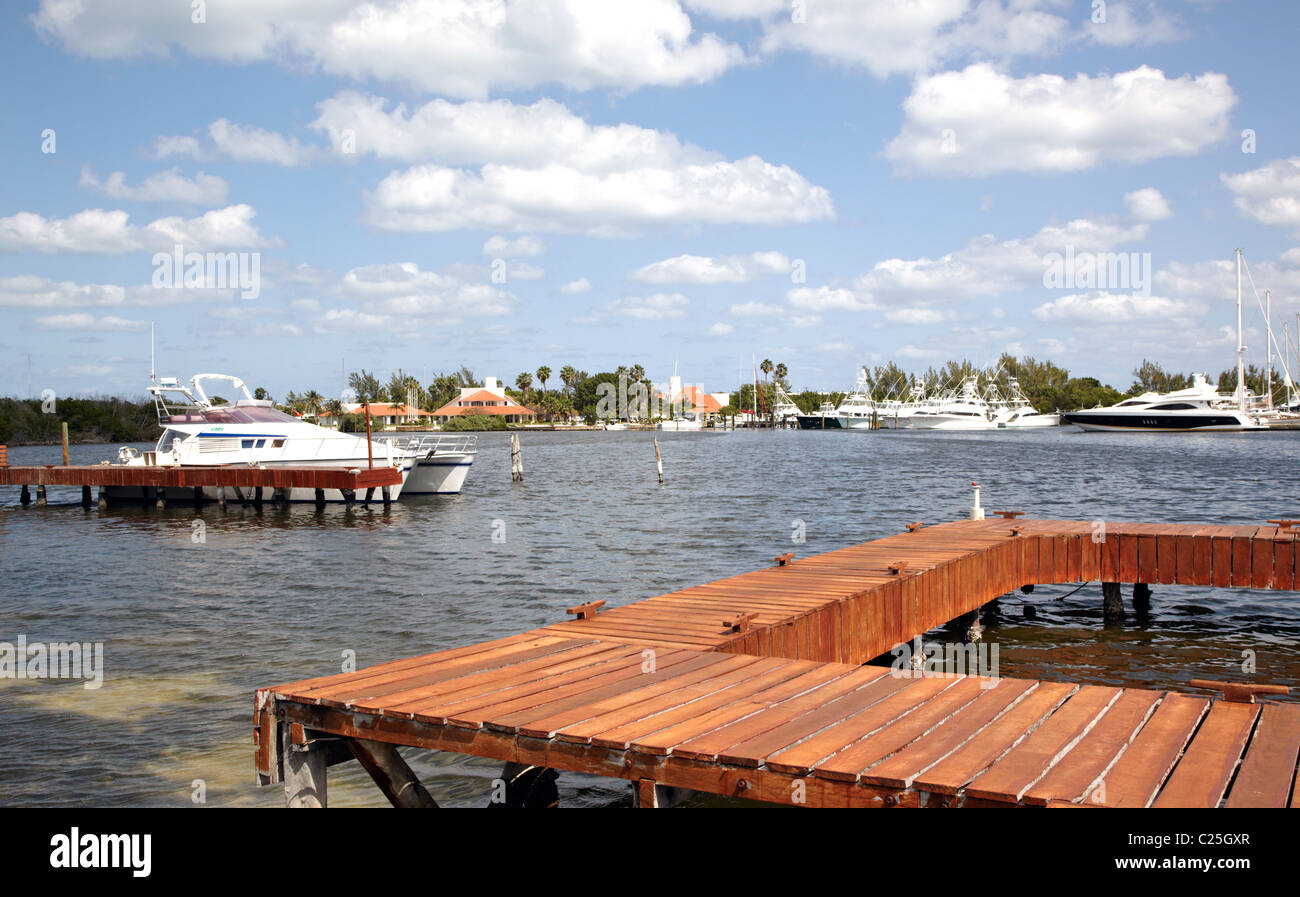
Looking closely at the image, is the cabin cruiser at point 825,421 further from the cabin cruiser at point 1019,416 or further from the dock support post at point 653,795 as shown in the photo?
the dock support post at point 653,795

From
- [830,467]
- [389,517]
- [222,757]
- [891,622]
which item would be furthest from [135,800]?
[830,467]

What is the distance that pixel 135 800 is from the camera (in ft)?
28.1

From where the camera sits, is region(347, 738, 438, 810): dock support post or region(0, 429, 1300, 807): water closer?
region(347, 738, 438, 810): dock support post

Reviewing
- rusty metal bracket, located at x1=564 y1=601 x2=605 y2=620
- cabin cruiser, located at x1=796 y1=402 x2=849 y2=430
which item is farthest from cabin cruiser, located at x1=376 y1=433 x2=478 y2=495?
cabin cruiser, located at x1=796 y1=402 x2=849 y2=430

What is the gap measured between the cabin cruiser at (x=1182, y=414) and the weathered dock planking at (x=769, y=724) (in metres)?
119

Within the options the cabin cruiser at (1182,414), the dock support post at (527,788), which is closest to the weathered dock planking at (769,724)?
the dock support post at (527,788)

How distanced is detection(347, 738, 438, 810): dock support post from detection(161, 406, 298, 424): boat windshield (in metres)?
35.4

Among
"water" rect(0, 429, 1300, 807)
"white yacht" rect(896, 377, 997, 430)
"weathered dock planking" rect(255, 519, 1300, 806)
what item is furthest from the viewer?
"white yacht" rect(896, 377, 997, 430)

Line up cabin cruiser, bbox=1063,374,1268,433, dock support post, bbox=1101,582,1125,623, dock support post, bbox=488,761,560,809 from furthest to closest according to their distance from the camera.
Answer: cabin cruiser, bbox=1063,374,1268,433 → dock support post, bbox=1101,582,1125,623 → dock support post, bbox=488,761,560,809

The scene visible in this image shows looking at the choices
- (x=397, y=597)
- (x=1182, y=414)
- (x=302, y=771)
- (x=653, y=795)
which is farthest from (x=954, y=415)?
(x=653, y=795)

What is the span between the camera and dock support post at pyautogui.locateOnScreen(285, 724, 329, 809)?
22.2ft

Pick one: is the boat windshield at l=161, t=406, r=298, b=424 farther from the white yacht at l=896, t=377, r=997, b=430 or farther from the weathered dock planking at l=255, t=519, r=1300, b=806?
the white yacht at l=896, t=377, r=997, b=430

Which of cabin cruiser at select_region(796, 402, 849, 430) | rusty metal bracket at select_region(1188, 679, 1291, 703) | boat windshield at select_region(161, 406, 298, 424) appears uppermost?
cabin cruiser at select_region(796, 402, 849, 430)
